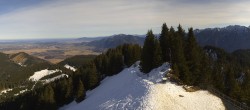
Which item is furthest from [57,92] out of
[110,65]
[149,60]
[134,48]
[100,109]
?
[100,109]

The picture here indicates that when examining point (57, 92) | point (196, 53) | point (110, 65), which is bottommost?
point (57, 92)

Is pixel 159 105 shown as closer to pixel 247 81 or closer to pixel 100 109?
pixel 100 109

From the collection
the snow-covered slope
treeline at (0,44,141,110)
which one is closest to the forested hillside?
treeline at (0,44,141,110)

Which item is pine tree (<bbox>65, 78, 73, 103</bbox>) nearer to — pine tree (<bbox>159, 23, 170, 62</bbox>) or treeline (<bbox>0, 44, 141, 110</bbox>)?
treeline (<bbox>0, 44, 141, 110</bbox>)

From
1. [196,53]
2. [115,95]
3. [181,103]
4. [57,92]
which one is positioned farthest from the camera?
[57,92]

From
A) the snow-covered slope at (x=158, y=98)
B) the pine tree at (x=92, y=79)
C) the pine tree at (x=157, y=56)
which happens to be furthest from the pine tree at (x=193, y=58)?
the pine tree at (x=92, y=79)

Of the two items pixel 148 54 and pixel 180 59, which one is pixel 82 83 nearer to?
pixel 148 54
